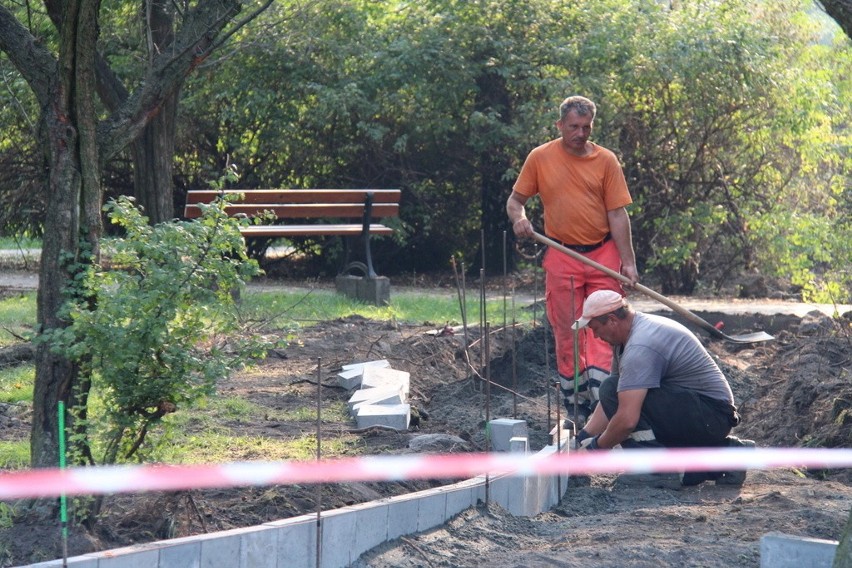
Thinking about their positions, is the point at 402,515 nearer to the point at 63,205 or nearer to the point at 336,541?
the point at 336,541

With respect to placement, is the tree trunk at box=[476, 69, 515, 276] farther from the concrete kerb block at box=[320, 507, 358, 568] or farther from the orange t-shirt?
the concrete kerb block at box=[320, 507, 358, 568]

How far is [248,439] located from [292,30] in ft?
26.8

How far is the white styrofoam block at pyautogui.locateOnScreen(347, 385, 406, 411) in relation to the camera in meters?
6.63

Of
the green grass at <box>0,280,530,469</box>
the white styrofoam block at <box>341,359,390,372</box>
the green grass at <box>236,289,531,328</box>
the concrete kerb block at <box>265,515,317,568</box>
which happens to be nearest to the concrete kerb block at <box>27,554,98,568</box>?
the concrete kerb block at <box>265,515,317,568</box>

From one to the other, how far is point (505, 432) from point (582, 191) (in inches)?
68.2

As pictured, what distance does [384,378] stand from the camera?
284 inches

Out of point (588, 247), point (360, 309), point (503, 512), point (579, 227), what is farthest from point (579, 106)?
point (360, 309)

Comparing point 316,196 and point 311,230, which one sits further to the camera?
Answer: point 316,196

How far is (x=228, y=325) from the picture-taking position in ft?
14.0

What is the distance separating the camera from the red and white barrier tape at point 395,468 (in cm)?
421

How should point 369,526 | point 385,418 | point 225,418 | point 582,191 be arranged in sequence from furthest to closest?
1. point 582,191
2. point 225,418
3. point 385,418
4. point 369,526

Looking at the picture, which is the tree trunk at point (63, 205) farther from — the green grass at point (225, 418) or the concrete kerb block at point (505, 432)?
the concrete kerb block at point (505, 432)

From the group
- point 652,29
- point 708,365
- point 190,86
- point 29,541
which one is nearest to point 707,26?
point 652,29

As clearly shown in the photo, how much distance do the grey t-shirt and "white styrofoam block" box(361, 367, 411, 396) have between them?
175 cm
